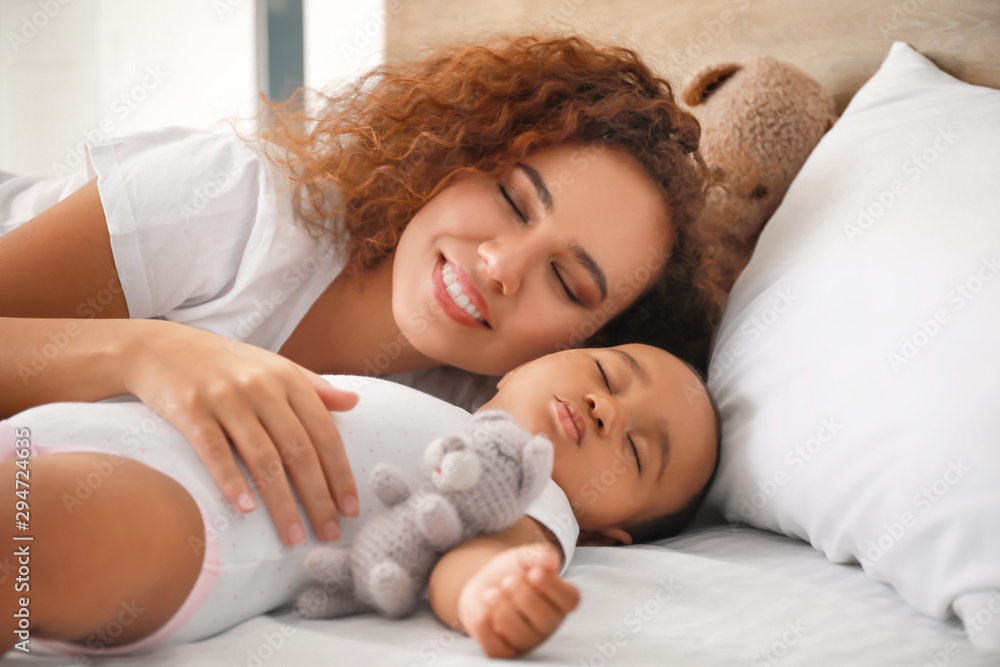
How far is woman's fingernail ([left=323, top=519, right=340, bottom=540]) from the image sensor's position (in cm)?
68

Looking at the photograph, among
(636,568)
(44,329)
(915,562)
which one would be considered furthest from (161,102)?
(915,562)

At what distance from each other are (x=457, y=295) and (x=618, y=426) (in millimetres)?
340

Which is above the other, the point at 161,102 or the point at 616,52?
the point at 616,52

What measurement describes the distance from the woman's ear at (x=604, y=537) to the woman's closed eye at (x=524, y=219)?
1.18ft

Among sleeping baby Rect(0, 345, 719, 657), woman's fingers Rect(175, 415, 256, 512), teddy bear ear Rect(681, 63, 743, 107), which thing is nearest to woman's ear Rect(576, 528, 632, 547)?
sleeping baby Rect(0, 345, 719, 657)

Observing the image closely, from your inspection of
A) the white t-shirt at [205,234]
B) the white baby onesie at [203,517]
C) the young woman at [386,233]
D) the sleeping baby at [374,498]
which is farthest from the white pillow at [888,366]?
the white t-shirt at [205,234]

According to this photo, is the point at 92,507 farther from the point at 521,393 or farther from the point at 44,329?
the point at 521,393

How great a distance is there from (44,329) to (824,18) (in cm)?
162

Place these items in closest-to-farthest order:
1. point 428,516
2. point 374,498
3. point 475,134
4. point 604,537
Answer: point 428,516
point 374,498
point 604,537
point 475,134

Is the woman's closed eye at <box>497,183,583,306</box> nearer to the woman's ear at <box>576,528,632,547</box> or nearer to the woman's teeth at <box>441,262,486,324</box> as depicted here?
the woman's teeth at <box>441,262,486,324</box>

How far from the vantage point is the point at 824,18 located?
1.52 metres

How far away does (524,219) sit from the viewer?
1.09m

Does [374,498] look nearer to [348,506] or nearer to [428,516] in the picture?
[348,506]

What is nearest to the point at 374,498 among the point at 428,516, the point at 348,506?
the point at 348,506
